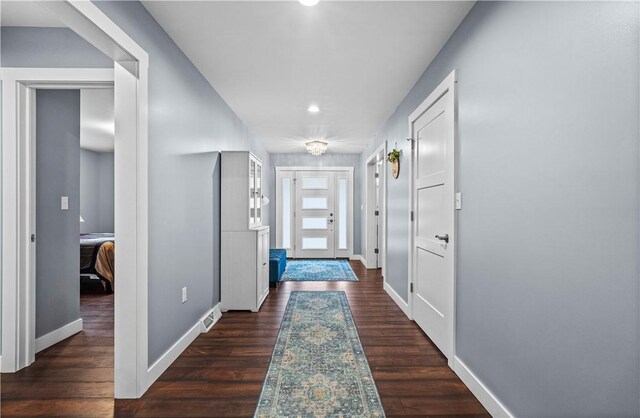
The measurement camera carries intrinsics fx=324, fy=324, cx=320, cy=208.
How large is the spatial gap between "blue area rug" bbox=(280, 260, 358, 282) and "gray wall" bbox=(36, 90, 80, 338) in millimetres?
2799

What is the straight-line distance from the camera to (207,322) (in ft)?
10.2

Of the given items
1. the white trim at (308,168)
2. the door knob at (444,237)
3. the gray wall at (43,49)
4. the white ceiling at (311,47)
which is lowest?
the door knob at (444,237)

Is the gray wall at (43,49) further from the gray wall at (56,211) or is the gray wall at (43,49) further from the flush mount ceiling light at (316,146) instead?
the flush mount ceiling light at (316,146)

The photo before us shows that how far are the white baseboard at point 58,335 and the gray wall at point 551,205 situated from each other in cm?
324

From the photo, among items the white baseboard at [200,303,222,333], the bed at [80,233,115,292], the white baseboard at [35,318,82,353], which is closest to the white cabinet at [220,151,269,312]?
the white baseboard at [200,303,222,333]

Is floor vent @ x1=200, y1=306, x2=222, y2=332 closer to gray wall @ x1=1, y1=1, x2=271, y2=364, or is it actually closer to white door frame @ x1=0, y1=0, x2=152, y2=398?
gray wall @ x1=1, y1=1, x2=271, y2=364

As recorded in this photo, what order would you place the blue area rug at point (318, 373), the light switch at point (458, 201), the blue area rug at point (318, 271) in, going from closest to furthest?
the blue area rug at point (318, 373)
the light switch at point (458, 201)
the blue area rug at point (318, 271)

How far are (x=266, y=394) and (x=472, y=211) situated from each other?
169 centimetres

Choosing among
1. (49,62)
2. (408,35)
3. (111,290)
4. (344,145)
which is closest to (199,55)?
(49,62)

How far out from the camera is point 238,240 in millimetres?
3621


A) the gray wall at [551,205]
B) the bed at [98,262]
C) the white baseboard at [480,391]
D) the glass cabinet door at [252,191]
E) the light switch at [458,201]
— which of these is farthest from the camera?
the bed at [98,262]

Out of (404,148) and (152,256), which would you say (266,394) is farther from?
(404,148)

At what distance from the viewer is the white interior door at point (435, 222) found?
2332 millimetres

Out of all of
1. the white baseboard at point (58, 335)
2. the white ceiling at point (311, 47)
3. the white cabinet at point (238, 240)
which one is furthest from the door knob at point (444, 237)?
the white baseboard at point (58, 335)
